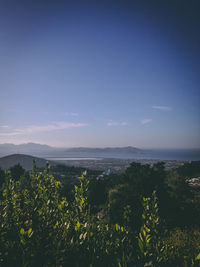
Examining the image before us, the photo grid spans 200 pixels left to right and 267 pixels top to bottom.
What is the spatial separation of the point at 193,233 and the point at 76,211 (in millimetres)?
14080

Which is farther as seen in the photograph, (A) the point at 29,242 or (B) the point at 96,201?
(B) the point at 96,201

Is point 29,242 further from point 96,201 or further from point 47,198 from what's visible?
point 96,201

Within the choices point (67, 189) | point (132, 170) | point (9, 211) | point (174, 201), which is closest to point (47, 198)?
point (9, 211)

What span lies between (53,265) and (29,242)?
511 millimetres

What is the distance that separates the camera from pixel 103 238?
3.06 meters

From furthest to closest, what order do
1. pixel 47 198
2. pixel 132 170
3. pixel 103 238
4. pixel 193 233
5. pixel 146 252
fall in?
1. pixel 132 170
2. pixel 193 233
3. pixel 47 198
4. pixel 103 238
5. pixel 146 252

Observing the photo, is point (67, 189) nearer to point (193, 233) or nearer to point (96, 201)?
point (96, 201)

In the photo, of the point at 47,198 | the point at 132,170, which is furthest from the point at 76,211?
the point at 132,170

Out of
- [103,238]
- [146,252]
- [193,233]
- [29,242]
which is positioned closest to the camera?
[146,252]

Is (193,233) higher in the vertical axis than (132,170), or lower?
lower

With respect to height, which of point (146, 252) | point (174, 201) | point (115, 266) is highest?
point (146, 252)

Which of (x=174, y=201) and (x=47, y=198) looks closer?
(x=47, y=198)

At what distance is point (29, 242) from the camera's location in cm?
226

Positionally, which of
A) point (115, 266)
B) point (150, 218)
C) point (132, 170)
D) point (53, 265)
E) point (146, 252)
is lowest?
point (132, 170)
